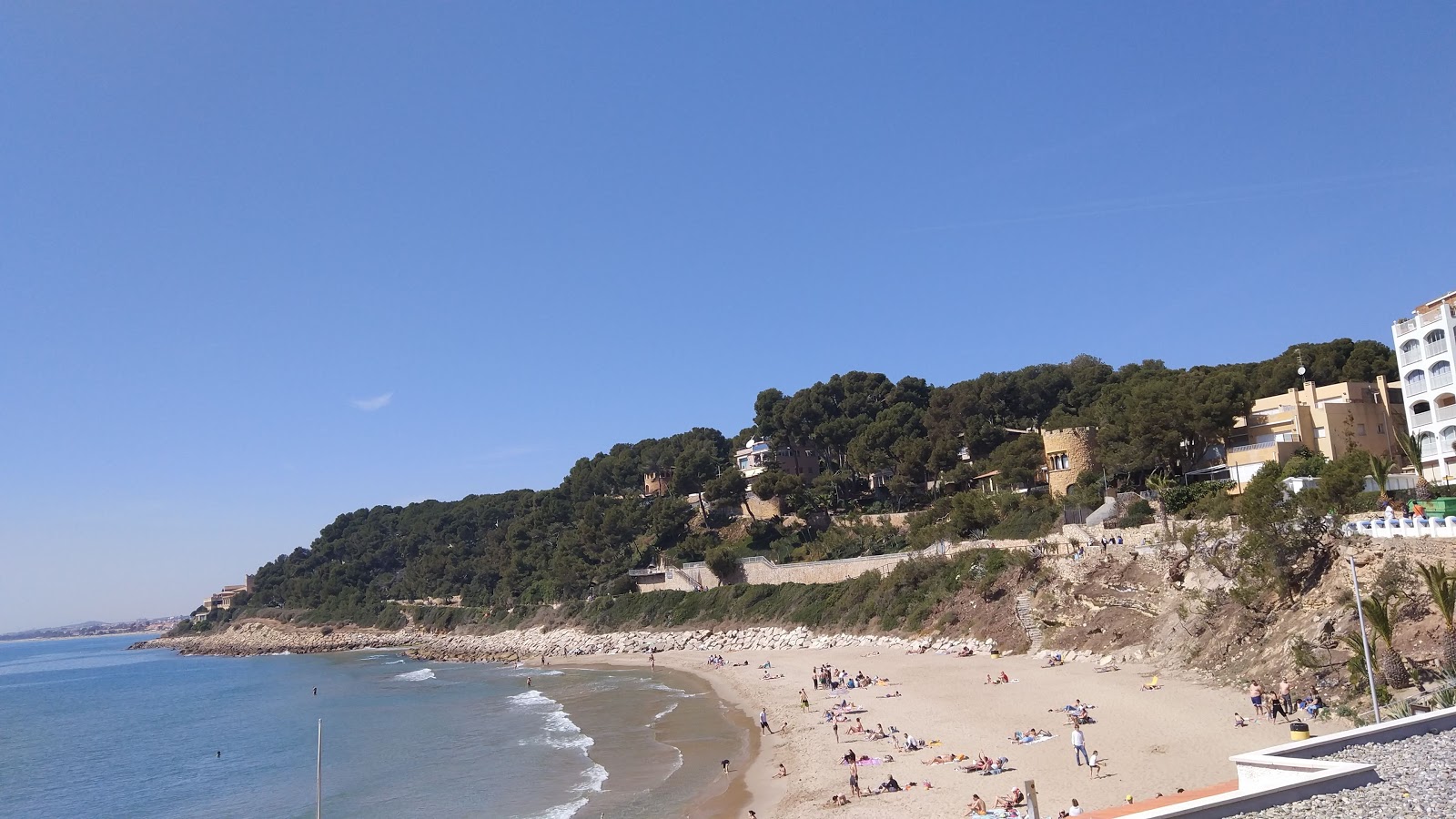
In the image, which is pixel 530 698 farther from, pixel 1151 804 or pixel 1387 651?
pixel 1151 804

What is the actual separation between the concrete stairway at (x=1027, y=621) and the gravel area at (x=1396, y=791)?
22191mm

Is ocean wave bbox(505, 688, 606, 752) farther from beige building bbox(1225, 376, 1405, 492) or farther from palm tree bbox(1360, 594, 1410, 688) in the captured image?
beige building bbox(1225, 376, 1405, 492)

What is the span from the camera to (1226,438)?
40.7 metres

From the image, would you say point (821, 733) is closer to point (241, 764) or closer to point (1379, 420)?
point (241, 764)

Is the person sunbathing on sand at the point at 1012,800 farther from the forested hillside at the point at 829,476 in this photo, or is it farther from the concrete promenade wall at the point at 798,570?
the forested hillside at the point at 829,476

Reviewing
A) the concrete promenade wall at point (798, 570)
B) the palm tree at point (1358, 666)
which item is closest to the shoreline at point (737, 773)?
the concrete promenade wall at point (798, 570)

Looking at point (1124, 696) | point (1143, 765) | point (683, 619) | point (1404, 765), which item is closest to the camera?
point (1404, 765)

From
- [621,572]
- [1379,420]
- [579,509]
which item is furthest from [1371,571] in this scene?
[579,509]

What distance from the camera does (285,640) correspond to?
10262 cm

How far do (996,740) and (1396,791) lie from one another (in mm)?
13145

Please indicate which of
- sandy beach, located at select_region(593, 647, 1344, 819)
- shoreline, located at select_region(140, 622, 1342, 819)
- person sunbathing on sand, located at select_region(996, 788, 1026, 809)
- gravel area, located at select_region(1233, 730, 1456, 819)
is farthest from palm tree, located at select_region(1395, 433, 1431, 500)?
gravel area, located at select_region(1233, 730, 1456, 819)

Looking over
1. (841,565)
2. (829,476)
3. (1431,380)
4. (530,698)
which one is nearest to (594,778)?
(530,698)

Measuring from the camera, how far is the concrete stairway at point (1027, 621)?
32.4 meters

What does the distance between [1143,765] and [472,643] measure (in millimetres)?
65710
